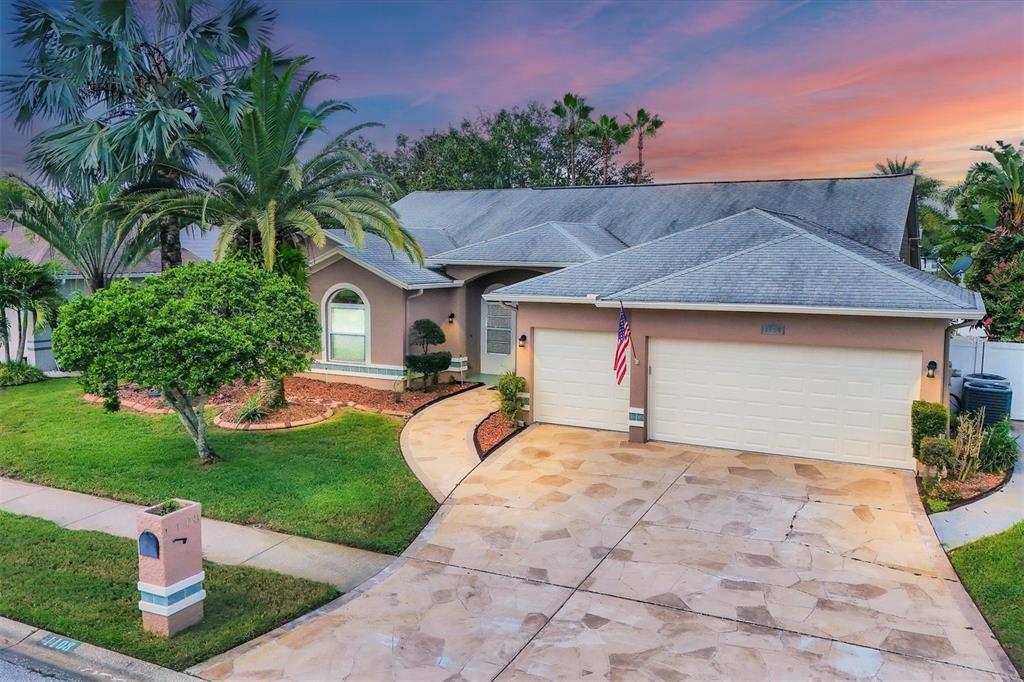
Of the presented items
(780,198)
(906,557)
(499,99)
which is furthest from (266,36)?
(499,99)

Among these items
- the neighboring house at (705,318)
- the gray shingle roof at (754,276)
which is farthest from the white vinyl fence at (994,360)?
the gray shingle roof at (754,276)

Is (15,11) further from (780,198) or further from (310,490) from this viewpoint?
(780,198)

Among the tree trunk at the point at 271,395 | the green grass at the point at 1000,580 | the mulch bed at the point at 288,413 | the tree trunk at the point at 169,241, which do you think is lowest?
the green grass at the point at 1000,580

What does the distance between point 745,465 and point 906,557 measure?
3578mm

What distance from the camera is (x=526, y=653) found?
6.15 m

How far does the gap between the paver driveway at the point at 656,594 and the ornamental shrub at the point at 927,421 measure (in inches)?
27.2

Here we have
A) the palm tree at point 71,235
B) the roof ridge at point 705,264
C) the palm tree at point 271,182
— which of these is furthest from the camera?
the palm tree at point 71,235

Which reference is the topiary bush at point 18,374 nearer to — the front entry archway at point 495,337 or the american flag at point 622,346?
the front entry archway at point 495,337

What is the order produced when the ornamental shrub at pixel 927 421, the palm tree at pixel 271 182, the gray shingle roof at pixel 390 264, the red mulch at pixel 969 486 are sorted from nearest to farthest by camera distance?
the red mulch at pixel 969 486, the ornamental shrub at pixel 927 421, the palm tree at pixel 271 182, the gray shingle roof at pixel 390 264

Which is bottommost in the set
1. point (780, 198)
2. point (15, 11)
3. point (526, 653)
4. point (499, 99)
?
point (526, 653)

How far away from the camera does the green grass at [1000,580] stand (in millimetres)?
6434

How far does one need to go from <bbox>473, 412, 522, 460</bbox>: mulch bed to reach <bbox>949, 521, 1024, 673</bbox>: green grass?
706cm

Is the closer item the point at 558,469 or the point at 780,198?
the point at 558,469

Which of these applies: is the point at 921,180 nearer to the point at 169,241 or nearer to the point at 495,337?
the point at 495,337
